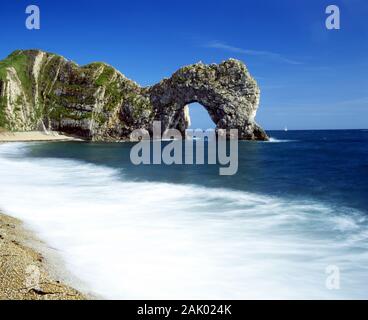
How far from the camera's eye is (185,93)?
10588 cm

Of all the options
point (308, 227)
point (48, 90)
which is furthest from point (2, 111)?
point (308, 227)

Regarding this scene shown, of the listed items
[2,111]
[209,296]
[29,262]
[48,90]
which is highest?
[48,90]

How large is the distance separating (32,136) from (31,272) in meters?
98.7

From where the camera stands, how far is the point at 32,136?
10238 centimetres

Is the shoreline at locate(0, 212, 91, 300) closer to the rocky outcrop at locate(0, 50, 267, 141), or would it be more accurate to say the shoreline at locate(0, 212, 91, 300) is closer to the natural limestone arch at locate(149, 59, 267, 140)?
the natural limestone arch at locate(149, 59, 267, 140)

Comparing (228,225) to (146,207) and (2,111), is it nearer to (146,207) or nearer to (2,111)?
(146,207)

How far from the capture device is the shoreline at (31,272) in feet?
31.1

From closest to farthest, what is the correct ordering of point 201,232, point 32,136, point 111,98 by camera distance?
point 201,232 → point 32,136 → point 111,98

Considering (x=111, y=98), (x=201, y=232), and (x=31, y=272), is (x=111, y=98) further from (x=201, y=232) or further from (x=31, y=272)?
(x=31, y=272)

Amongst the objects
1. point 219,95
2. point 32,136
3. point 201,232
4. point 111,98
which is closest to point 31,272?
point 201,232

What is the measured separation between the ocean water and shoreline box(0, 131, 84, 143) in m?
65.2

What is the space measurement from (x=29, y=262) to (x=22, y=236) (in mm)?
3989

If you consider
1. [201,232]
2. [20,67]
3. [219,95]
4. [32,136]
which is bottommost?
[201,232]

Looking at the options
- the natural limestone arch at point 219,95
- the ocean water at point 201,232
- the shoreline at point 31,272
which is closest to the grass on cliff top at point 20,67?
the natural limestone arch at point 219,95
